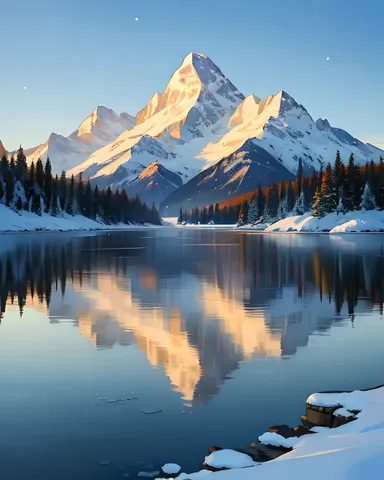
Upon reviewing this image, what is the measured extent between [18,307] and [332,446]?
19883 millimetres

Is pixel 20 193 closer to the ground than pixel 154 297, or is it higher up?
higher up

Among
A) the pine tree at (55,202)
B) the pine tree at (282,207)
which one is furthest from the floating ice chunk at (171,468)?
the pine tree at (282,207)

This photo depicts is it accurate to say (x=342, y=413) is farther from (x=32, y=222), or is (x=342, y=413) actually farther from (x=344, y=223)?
(x=32, y=222)

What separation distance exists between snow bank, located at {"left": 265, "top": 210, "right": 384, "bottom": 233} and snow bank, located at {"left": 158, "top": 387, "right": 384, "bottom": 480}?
134 m

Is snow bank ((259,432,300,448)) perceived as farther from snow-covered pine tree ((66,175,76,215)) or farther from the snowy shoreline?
snow-covered pine tree ((66,175,76,215))

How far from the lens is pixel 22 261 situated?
49406 millimetres

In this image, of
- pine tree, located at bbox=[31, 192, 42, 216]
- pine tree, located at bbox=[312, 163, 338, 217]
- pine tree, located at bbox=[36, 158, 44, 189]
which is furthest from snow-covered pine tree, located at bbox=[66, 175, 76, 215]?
pine tree, located at bbox=[312, 163, 338, 217]

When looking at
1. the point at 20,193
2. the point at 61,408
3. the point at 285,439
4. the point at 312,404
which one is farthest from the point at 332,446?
the point at 20,193

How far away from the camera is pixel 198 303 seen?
26.3m

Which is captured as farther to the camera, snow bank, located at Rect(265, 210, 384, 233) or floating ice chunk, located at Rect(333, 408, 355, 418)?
snow bank, located at Rect(265, 210, 384, 233)

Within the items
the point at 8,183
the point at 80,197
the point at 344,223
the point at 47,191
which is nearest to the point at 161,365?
the point at 344,223

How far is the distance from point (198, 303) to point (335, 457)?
18.3 meters

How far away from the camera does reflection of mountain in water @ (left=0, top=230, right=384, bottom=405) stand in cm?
1673

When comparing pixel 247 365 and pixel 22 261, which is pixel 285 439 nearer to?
pixel 247 365
